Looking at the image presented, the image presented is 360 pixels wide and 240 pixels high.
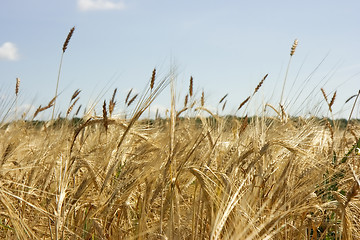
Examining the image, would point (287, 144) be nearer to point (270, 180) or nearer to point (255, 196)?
point (255, 196)

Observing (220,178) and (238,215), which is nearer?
(238,215)

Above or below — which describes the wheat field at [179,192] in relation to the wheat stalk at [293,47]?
below

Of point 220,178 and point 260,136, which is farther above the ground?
point 260,136

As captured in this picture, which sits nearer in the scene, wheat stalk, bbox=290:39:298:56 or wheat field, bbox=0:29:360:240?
wheat field, bbox=0:29:360:240

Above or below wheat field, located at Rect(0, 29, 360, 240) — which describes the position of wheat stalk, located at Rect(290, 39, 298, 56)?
above

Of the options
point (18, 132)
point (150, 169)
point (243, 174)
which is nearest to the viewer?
point (150, 169)

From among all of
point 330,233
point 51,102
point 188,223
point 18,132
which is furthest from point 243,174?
point 51,102

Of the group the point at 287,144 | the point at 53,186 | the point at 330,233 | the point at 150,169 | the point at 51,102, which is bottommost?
the point at 330,233

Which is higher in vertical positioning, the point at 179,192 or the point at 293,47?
the point at 293,47

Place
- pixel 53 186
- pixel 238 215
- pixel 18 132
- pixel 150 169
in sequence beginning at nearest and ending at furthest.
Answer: pixel 238 215
pixel 150 169
pixel 53 186
pixel 18 132

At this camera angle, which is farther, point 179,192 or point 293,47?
point 293,47

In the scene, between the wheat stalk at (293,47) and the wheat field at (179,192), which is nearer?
the wheat field at (179,192)

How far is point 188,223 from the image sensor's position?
5.49 feet

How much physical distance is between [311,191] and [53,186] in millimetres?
1227
